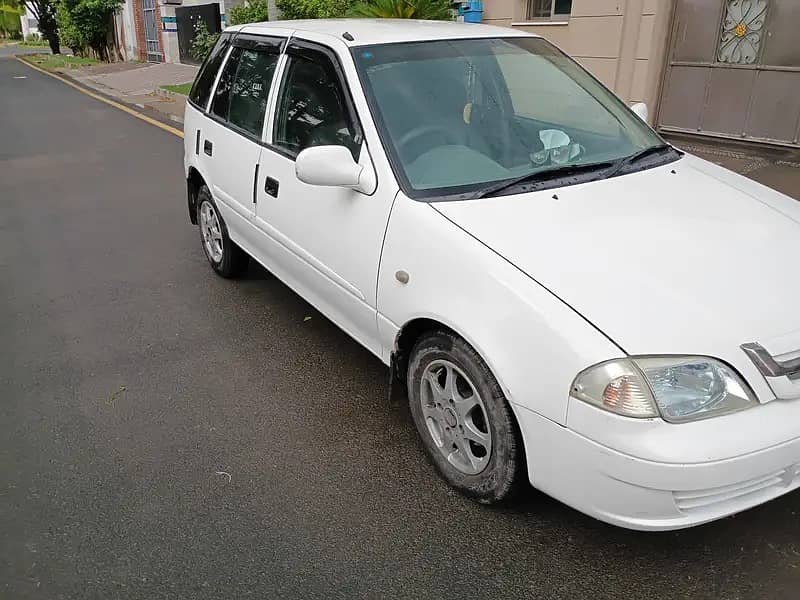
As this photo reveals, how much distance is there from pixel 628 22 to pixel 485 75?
21.6 feet

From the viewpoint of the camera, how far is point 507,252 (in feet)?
8.50

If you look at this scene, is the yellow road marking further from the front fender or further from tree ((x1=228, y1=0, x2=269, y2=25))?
the front fender

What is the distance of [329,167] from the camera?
3105 mm

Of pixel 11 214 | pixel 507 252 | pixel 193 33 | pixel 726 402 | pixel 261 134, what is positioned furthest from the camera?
pixel 193 33

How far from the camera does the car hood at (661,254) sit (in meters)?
2.30

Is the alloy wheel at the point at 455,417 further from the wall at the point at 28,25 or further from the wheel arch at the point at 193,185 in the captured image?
the wall at the point at 28,25

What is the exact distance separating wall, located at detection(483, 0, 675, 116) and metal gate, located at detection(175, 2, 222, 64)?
15.2 meters

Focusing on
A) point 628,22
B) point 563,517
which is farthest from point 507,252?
point 628,22

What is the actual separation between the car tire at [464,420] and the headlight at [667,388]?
431 mm

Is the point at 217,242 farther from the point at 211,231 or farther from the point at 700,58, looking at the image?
the point at 700,58

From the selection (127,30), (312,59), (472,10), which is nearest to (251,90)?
(312,59)

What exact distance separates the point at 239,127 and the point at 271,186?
756mm

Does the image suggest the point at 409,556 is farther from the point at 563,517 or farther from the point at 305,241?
the point at 305,241

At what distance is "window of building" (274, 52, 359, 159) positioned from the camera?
3.44m
